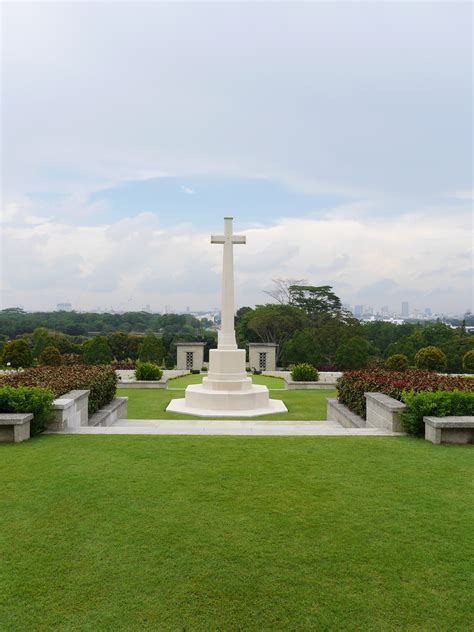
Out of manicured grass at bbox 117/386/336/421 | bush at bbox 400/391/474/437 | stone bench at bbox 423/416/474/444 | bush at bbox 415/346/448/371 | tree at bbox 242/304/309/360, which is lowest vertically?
manicured grass at bbox 117/386/336/421

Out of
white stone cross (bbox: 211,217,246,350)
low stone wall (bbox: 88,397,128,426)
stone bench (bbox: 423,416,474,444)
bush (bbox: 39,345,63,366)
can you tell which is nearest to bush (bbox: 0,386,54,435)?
low stone wall (bbox: 88,397,128,426)

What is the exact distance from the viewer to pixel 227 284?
13883 mm

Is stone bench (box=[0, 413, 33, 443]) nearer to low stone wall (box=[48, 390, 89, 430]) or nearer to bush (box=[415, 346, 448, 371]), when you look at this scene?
low stone wall (box=[48, 390, 89, 430])

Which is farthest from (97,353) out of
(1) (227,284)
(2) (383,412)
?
(2) (383,412)

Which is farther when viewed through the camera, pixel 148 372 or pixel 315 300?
pixel 315 300

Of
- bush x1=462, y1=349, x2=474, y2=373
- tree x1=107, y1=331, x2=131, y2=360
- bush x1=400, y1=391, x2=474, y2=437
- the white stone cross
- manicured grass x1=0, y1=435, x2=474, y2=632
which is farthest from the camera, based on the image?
tree x1=107, y1=331, x2=131, y2=360

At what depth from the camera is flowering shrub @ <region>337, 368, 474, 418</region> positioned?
840 centimetres

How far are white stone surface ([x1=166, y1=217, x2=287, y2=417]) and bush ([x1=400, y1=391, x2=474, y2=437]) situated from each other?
5.47 m

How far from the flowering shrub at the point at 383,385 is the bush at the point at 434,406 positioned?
79 centimetres

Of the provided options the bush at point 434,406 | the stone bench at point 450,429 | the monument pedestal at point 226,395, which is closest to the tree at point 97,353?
the monument pedestal at point 226,395

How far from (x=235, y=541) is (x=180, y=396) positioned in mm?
12758

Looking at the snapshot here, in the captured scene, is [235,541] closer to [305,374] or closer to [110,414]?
[110,414]

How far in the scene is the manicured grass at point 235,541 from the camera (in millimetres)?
2945

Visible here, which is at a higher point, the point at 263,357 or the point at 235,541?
the point at 235,541
